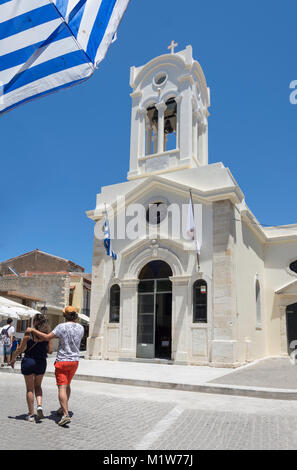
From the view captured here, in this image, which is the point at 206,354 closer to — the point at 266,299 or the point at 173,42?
the point at 266,299

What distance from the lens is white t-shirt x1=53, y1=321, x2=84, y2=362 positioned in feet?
18.5

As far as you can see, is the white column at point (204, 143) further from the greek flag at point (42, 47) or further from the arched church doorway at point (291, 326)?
the greek flag at point (42, 47)

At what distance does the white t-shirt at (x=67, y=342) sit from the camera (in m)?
5.64

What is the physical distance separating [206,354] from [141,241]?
5.23 meters

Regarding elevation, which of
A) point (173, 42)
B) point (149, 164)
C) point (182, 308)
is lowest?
point (182, 308)

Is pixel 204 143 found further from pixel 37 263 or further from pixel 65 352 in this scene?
pixel 37 263

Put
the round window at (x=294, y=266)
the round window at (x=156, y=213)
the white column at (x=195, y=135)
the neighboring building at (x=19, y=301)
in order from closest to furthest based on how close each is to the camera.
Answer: the round window at (x=156, y=213)
the white column at (x=195, y=135)
the round window at (x=294, y=266)
the neighboring building at (x=19, y=301)

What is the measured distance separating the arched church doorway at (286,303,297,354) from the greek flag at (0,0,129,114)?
61.4 feet

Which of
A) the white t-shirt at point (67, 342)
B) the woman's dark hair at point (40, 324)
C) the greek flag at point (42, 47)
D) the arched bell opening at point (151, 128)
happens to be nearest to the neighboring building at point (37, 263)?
the arched bell opening at point (151, 128)

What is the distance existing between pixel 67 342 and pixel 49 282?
1019 inches

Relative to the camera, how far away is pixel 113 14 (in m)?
4.68

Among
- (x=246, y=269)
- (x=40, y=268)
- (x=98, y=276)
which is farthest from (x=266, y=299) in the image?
(x=40, y=268)

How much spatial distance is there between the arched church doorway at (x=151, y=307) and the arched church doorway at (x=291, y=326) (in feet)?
23.0

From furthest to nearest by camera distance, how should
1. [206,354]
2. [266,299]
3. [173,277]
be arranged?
[266,299] → [173,277] → [206,354]
